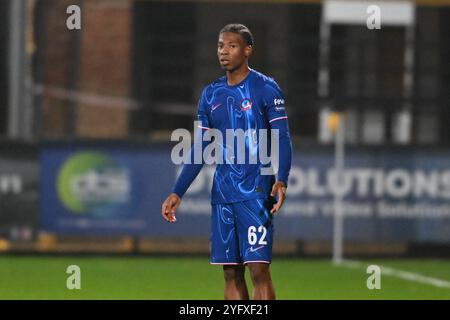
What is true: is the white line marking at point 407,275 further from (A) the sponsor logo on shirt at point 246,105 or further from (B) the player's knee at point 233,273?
(A) the sponsor logo on shirt at point 246,105

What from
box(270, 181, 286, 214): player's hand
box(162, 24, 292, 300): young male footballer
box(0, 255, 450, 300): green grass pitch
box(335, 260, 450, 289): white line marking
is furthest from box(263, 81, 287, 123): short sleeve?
box(335, 260, 450, 289): white line marking

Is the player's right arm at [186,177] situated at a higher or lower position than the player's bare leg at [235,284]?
higher

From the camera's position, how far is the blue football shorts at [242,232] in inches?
419

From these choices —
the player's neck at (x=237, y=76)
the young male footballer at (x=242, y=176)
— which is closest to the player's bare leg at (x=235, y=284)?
the young male footballer at (x=242, y=176)

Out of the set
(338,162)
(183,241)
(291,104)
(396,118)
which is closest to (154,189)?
(183,241)

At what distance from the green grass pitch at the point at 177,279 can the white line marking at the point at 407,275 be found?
0.17m

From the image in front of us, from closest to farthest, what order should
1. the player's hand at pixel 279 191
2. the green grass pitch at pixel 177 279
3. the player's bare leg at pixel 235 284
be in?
the player's hand at pixel 279 191 < the player's bare leg at pixel 235 284 < the green grass pitch at pixel 177 279

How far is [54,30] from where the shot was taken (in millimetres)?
25906

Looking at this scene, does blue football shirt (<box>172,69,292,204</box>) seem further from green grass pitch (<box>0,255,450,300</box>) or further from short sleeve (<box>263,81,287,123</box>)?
green grass pitch (<box>0,255,450,300</box>)

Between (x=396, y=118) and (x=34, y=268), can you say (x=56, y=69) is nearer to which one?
(x=396, y=118)

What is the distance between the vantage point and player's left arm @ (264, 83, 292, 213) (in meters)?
10.5

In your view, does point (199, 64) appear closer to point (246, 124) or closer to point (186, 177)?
point (186, 177)

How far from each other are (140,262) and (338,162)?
3.09 meters

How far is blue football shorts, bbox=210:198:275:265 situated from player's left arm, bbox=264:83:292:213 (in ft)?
0.48
